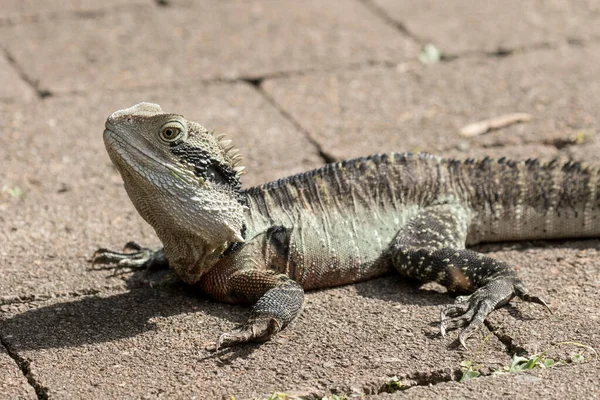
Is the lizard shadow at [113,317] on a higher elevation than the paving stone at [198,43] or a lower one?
lower

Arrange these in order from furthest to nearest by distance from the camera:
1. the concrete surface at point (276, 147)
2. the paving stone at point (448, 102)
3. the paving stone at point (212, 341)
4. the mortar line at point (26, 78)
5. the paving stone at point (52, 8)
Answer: the paving stone at point (52, 8)
the mortar line at point (26, 78)
the paving stone at point (448, 102)
the concrete surface at point (276, 147)
the paving stone at point (212, 341)

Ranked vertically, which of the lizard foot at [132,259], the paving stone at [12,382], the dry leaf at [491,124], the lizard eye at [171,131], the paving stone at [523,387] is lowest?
the paving stone at [523,387]

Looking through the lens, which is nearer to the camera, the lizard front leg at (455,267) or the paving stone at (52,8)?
the lizard front leg at (455,267)

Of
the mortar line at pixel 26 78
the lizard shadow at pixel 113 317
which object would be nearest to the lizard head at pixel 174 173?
the lizard shadow at pixel 113 317

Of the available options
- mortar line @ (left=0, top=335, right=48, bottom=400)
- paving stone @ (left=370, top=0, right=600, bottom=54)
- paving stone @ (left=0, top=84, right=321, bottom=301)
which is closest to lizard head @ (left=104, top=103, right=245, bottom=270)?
paving stone @ (left=0, top=84, right=321, bottom=301)

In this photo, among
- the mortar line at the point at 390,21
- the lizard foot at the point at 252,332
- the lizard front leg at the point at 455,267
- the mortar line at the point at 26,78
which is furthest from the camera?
the mortar line at the point at 390,21

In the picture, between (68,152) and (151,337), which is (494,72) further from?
(151,337)

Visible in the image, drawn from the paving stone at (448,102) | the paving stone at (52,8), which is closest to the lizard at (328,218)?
the paving stone at (448,102)

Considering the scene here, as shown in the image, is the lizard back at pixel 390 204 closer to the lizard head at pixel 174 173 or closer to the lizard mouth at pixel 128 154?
the lizard head at pixel 174 173

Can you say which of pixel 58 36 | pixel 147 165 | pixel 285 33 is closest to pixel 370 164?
pixel 147 165
